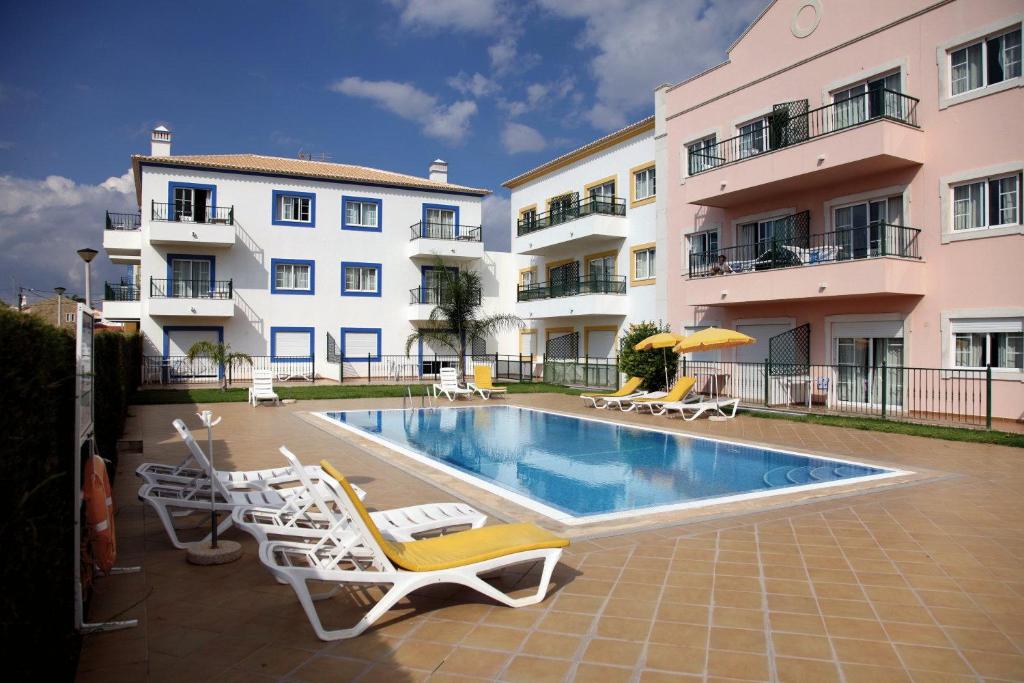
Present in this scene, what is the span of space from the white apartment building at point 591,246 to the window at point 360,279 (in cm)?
680

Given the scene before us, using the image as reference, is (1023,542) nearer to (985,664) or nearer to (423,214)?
(985,664)

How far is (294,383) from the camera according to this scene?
27.5 metres

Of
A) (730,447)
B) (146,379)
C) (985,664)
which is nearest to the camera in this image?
(985,664)

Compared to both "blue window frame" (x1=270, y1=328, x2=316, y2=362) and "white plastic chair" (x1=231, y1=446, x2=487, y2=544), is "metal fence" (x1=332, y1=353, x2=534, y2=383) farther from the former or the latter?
"white plastic chair" (x1=231, y1=446, x2=487, y2=544)

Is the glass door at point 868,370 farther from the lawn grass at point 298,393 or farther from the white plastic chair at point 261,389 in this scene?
the white plastic chair at point 261,389

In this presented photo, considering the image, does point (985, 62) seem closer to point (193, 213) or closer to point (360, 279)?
point (360, 279)

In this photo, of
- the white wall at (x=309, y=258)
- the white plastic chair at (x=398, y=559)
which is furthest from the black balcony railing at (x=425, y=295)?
the white plastic chair at (x=398, y=559)

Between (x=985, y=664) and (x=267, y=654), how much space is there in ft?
12.6

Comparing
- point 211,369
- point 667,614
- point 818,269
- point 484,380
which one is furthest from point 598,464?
point 211,369

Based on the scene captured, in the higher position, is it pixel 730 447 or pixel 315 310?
pixel 315 310

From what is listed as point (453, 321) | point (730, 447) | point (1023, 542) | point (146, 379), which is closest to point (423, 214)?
point (453, 321)

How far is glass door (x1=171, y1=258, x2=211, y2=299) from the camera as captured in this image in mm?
27938

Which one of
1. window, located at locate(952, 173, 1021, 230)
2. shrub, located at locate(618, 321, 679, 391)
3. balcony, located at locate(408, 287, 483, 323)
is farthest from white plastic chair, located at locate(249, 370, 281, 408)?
window, located at locate(952, 173, 1021, 230)

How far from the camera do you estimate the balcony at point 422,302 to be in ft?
105
